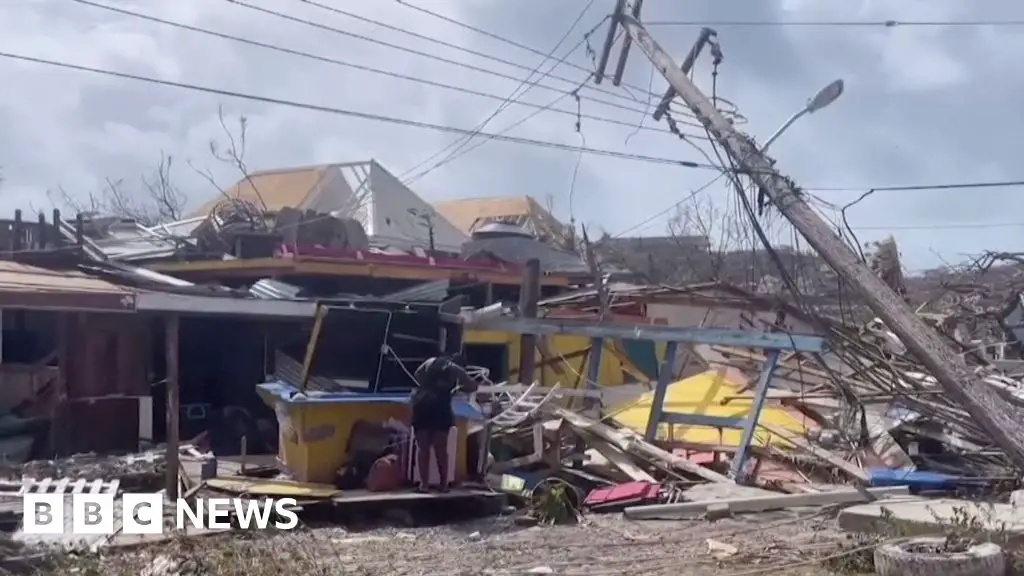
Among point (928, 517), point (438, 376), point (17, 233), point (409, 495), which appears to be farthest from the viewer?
point (17, 233)

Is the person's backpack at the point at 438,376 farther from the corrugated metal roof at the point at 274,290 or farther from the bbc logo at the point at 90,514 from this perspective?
the corrugated metal roof at the point at 274,290

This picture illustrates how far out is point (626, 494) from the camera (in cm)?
1395

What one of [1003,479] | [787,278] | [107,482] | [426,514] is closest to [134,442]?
[107,482]

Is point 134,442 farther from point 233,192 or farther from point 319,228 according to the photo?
point 233,192

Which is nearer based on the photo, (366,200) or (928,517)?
(928,517)

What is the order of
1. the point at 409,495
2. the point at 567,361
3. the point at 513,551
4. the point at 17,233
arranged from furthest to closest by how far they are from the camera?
the point at 567,361
the point at 17,233
the point at 409,495
the point at 513,551

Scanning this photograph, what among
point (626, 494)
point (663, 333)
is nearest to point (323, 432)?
Result: point (626, 494)

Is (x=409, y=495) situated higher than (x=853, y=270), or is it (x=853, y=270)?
(x=853, y=270)

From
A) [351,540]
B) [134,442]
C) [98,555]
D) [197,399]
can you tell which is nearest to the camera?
[98,555]

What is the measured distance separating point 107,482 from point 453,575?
16.1ft

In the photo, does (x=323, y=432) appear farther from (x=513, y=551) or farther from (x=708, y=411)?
(x=708, y=411)

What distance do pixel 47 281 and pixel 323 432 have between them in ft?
16.7

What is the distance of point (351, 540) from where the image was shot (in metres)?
11.7

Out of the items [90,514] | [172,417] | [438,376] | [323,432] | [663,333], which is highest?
[663,333]
